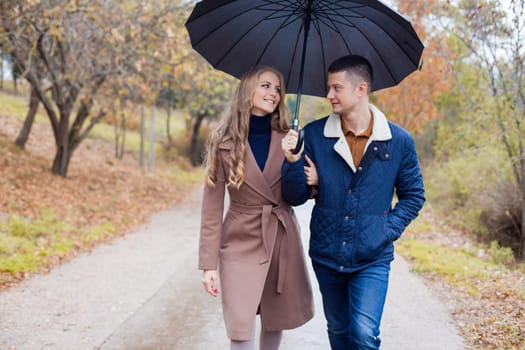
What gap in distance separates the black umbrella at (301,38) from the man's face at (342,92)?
225 millimetres

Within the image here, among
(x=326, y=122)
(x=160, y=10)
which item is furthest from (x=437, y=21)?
(x=326, y=122)

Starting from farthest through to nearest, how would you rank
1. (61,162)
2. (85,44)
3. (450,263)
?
(61,162) < (85,44) < (450,263)

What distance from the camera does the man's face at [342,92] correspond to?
372 centimetres

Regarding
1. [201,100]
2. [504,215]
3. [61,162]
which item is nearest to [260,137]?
[504,215]

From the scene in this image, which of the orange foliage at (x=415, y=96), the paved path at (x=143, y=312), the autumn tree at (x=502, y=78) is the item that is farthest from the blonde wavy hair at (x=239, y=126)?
the orange foliage at (x=415, y=96)

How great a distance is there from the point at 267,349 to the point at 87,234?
7.23m

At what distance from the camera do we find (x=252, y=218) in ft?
12.8

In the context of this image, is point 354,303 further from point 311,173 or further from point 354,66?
point 354,66

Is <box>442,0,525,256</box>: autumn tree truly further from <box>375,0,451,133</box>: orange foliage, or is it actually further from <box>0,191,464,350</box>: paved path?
<box>375,0,451,133</box>: orange foliage

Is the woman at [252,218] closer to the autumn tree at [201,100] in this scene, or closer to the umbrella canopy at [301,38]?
the umbrella canopy at [301,38]

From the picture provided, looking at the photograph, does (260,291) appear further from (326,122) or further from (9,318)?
(9,318)

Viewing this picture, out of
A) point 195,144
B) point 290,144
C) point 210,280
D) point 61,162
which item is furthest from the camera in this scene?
point 195,144

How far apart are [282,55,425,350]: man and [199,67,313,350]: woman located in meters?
0.18

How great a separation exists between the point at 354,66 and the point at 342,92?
0.60 feet
